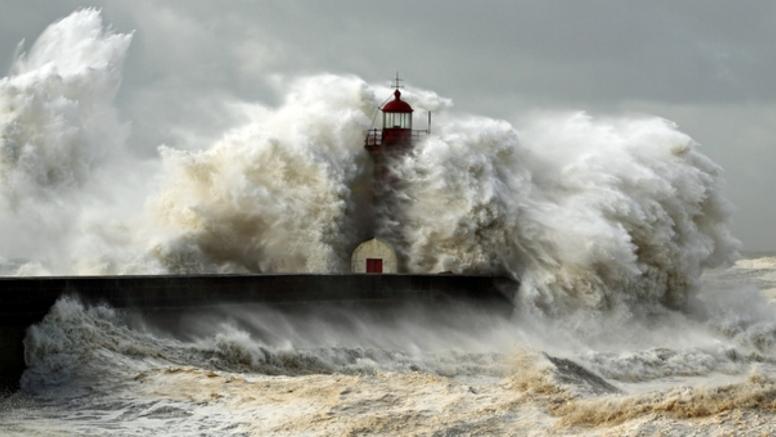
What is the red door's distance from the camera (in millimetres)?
19812

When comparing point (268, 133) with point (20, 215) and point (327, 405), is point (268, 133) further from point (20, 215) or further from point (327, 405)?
point (327, 405)

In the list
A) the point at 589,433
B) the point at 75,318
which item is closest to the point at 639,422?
the point at 589,433

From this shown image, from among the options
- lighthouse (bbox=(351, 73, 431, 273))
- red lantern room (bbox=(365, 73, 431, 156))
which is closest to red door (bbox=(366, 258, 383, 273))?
lighthouse (bbox=(351, 73, 431, 273))

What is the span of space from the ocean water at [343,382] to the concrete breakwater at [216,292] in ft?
0.49

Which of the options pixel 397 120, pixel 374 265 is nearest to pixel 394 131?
pixel 397 120

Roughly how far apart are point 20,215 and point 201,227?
371cm

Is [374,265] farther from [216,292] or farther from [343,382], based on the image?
[343,382]

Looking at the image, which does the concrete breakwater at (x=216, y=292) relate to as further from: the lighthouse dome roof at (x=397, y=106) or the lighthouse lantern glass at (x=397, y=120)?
the lighthouse dome roof at (x=397, y=106)

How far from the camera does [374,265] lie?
19.8m

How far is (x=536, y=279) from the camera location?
19.5 meters

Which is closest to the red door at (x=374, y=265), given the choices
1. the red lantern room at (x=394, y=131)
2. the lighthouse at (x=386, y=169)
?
the lighthouse at (x=386, y=169)

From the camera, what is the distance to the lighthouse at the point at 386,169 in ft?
65.5

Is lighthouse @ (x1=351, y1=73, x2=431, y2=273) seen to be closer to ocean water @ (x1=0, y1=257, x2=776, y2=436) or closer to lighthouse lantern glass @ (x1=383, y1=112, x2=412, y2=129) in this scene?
lighthouse lantern glass @ (x1=383, y1=112, x2=412, y2=129)

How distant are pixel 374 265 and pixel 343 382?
9.27 m
